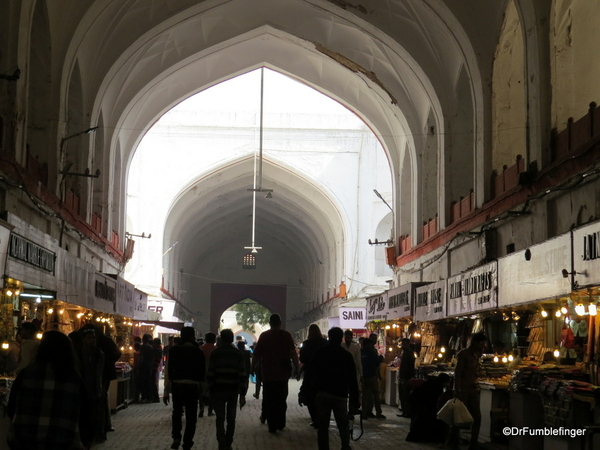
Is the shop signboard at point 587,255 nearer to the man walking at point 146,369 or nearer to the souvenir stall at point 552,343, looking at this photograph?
the souvenir stall at point 552,343

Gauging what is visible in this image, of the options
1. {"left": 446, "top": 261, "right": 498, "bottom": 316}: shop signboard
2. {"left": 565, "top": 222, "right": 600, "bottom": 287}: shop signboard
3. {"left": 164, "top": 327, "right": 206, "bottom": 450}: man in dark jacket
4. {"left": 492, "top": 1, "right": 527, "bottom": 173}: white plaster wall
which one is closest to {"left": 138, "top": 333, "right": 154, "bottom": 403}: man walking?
{"left": 446, "top": 261, "right": 498, "bottom": 316}: shop signboard

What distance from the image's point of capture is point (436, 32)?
1569 cm

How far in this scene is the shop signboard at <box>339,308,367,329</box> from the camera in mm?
22594

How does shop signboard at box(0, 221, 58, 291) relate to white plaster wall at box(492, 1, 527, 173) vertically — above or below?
below

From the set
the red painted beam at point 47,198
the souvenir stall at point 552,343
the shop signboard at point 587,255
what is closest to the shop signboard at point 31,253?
the red painted beam at point 47,198

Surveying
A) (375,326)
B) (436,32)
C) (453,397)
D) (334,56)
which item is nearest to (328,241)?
(375,326)

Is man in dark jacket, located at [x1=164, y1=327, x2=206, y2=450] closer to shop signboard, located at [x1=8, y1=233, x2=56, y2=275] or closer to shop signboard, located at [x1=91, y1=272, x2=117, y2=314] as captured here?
shop signboard, located at [x1=8, y1=233, x2=56, y2=275]

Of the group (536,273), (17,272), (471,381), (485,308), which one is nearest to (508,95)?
(485,308)

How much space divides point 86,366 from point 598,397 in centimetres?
464

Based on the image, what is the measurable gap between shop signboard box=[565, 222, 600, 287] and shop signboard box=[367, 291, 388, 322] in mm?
10197

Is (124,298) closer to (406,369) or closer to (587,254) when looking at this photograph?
(406,369)

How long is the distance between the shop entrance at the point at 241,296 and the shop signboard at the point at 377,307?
81.3 ft

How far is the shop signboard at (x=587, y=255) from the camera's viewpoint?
6.86 m

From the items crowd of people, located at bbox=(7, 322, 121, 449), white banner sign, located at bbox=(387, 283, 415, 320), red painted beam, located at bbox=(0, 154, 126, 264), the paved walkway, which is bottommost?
the paved walkway
